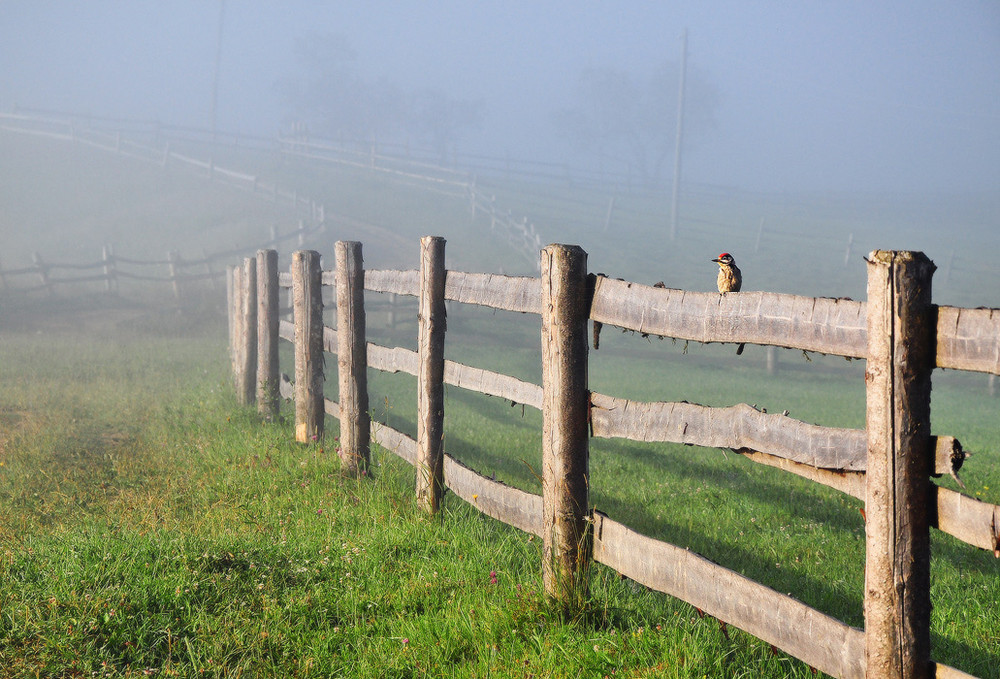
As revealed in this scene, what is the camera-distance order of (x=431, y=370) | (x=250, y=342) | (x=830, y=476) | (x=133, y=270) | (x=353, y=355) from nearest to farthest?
1. (x=830, y=476)
2. (x=431, y=370)
3. (x=353, y=355)
4. (x=250, y=342)
5. (x=133, y=270)

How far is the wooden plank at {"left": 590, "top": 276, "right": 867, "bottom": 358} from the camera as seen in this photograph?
9.37 ft

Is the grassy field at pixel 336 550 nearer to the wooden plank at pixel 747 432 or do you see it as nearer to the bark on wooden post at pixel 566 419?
the bark on wooden post at pixel 566 419

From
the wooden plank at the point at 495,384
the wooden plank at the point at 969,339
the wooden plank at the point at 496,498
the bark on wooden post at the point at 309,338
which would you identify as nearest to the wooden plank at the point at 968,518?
the wooden plank at the point at 969,339

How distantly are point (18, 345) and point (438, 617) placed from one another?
16.1m

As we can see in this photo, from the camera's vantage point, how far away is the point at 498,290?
16.6 ft

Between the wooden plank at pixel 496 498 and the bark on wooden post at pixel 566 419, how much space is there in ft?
1.12

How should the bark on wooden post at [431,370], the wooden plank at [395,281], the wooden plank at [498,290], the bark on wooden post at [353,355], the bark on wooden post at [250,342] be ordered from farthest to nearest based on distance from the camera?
the bark on wooden post at [250,342], the bark on wooden post at [353,355], the wooden plank at [395,281], the bark on wooden post at [431,370], the wooden plank at [498,290]

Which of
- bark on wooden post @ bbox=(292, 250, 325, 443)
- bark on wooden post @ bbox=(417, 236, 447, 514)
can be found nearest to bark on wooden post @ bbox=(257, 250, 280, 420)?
bark on wooden post @ bbox=(292, 250, 325, 443)

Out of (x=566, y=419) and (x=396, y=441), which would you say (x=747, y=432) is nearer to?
(x=566, y=419)

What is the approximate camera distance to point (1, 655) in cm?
355

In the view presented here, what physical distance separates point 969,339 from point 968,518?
0.60 meters

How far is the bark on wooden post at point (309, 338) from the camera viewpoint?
8320mm

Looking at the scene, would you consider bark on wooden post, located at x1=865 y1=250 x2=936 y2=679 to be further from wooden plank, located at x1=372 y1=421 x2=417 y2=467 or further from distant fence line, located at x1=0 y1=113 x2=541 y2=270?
distant fence line, located at x1=0 y1=113 x2=541 y2=270

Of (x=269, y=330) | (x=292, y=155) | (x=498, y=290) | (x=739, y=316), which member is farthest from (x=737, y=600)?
(x=292, y=155)
